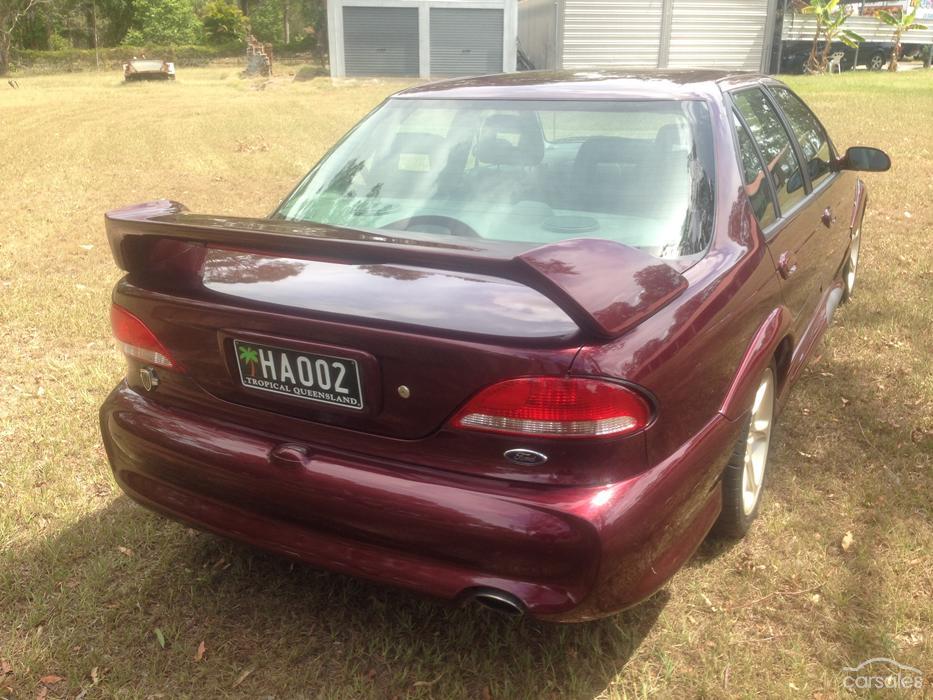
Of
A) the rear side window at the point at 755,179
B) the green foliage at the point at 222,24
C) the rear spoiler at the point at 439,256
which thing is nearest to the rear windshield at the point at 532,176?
the rear side window at the point at 755,179

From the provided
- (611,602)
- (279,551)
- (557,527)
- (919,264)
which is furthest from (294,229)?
(919,264)

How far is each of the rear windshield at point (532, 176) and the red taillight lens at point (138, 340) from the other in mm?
786

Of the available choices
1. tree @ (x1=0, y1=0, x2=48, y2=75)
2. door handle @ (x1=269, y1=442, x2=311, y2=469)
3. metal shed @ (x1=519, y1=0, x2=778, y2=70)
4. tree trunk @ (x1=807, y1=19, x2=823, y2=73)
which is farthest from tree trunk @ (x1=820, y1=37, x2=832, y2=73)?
tree @ (x1=0, y1=0, x2=48, y2=75)

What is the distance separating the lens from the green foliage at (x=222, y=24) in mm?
45125

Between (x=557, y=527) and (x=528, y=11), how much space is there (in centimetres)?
3715

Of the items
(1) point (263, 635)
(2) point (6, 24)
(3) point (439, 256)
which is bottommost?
(1) point (263, 635)

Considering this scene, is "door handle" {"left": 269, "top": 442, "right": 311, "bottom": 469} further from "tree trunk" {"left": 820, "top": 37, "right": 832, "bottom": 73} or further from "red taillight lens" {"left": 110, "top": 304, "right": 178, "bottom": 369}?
"tree trunk" {"left": 820, "top": 37, "right": 832, "bottom": 73}

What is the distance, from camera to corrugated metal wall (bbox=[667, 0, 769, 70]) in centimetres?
3078

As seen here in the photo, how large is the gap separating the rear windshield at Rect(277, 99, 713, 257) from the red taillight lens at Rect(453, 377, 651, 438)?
745mm

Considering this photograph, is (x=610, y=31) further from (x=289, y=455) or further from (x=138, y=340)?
(x=289, y=455)

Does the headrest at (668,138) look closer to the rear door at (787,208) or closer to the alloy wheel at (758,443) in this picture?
the rear door at (787,208)

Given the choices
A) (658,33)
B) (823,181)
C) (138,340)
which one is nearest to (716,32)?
(658,33)

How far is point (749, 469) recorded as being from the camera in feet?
9.18

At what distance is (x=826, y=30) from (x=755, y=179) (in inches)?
1266
